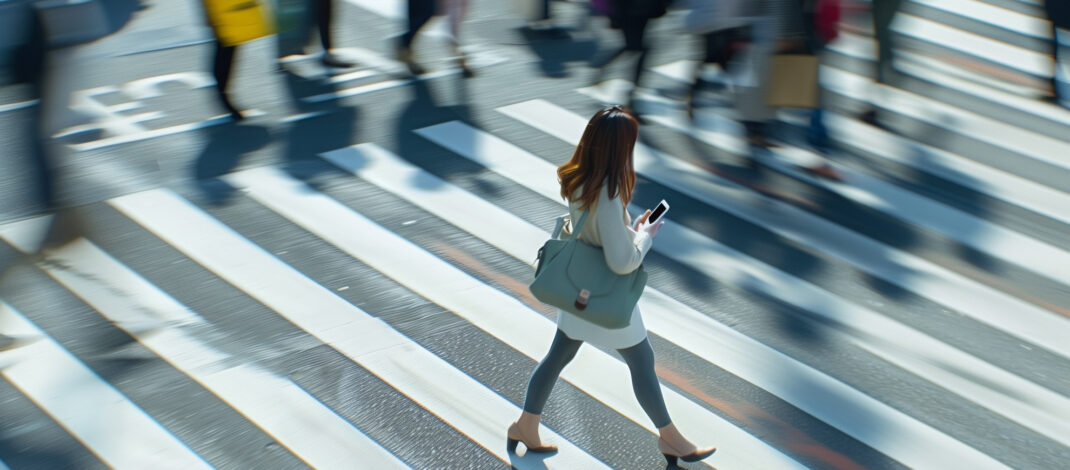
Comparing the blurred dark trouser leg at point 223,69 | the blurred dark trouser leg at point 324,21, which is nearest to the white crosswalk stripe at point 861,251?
the blurred dark trouser leg at point 324,21

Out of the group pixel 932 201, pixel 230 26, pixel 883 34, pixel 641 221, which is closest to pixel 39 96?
pixel 230 26

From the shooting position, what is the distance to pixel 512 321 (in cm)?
629

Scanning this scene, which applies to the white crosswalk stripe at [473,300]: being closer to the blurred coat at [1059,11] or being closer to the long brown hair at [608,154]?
the long brown hair at [608,154]

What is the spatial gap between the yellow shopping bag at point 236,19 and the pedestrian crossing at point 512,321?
1.16 m

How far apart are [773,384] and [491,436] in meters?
1.53

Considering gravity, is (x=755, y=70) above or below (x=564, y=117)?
above

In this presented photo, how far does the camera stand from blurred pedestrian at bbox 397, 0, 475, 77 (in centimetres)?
987

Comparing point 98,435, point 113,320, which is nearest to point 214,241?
point 113,320

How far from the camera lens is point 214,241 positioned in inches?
279

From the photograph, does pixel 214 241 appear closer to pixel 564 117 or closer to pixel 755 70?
pixel 564 117

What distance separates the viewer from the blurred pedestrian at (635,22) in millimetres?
8977

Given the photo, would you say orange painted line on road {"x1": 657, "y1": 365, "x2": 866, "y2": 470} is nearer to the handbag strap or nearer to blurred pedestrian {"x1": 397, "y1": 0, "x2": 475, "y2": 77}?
the handbag strap

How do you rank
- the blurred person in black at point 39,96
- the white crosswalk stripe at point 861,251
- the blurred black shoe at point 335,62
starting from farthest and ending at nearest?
the blurred black shoe at point 335,62 → the blurred person in black at point 39,96 → the white crosswalk stripe at point 861,251

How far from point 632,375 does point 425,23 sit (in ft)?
19.2
